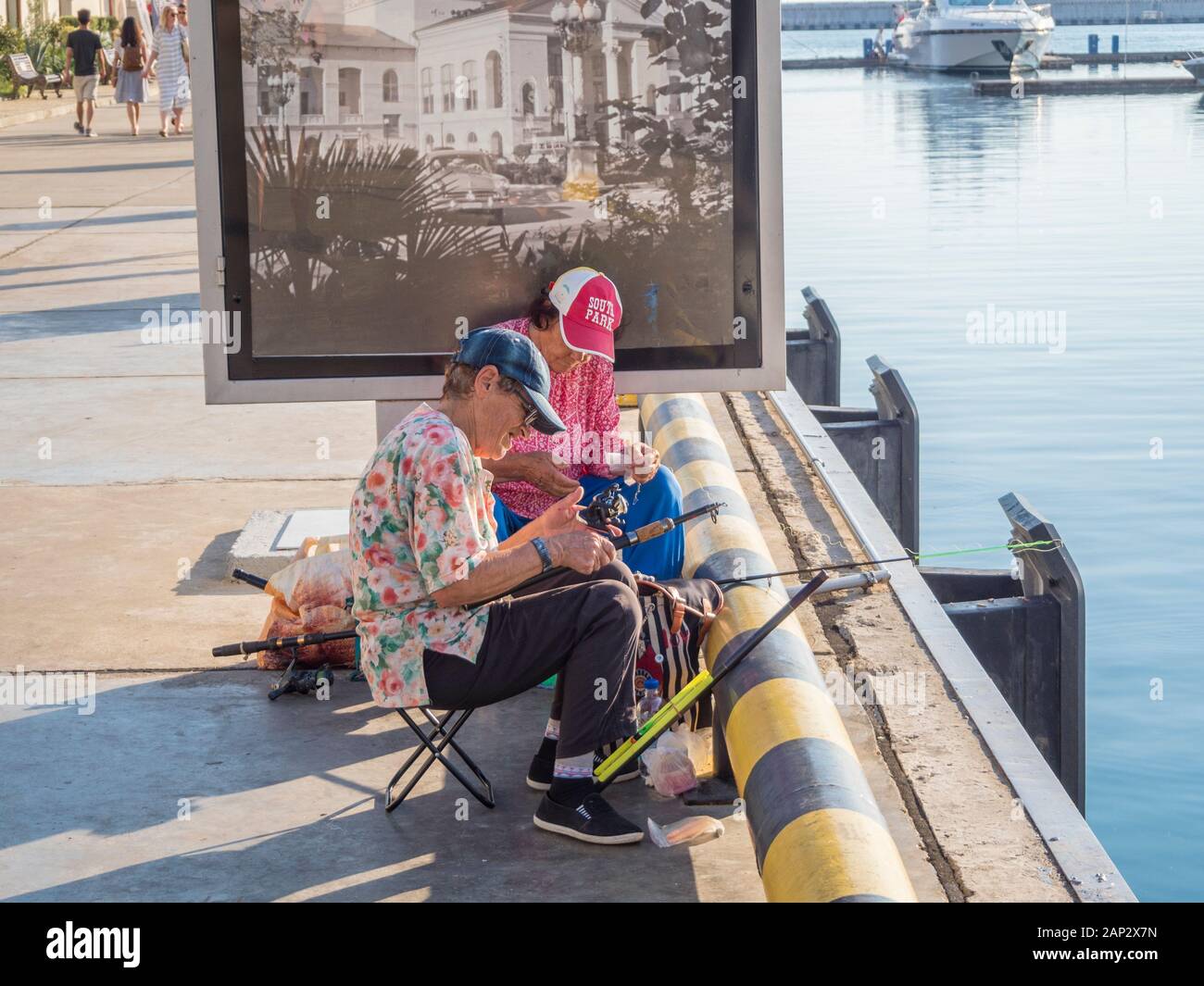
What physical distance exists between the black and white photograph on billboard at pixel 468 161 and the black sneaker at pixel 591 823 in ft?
6.78

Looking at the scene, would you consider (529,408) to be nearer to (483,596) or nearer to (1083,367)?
(483,596)

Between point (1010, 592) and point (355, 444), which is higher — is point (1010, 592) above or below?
below

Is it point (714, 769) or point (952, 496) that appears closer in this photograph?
point (714, 769)

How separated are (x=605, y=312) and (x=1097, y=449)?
9319mm

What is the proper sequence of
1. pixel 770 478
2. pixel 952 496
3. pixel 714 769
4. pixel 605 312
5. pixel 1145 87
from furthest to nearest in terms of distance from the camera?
pixel 1145 87
pixel 952 496
pixel 770 478
pixel 605 312
pixel 714 769

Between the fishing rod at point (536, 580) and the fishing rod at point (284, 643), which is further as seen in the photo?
the fishing rod at point (284, 643)

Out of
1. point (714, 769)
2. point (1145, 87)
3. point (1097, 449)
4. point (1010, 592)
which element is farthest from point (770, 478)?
point (1145, 87)

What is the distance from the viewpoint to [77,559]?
7590 millimetres

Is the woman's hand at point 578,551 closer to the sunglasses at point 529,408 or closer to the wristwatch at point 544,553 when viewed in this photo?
the wristwatch at point 544,553

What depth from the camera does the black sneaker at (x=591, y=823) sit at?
4879mm

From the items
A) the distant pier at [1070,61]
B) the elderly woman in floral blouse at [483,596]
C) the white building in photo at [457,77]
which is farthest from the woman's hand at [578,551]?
the distant pier at [1070,61]

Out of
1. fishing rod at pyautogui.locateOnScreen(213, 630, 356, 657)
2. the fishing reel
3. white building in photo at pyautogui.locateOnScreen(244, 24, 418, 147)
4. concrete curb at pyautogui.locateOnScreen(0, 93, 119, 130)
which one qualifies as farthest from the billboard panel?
concrete curb at pyautogui.locateOnScreen(0, 93, 119, 130)
